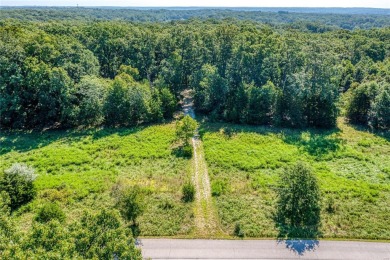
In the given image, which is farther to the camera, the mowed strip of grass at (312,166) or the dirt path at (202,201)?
the mowed strip of grass at (312,166)

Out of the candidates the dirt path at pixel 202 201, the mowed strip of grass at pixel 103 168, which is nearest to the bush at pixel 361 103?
the dirt path at pixel 202 201

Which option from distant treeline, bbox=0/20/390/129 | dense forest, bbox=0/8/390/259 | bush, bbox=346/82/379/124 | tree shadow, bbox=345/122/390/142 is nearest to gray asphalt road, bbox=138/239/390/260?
dense forest, bbox=0/8/390/259

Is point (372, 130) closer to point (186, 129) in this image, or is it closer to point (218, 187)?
point (186, 129)

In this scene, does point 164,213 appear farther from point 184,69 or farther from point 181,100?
point 184,69

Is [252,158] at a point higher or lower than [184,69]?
lower

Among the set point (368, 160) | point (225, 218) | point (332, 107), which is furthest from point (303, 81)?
point (225, 218)

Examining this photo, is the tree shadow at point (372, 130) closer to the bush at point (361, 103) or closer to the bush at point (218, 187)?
the bush at point (361, 103)
